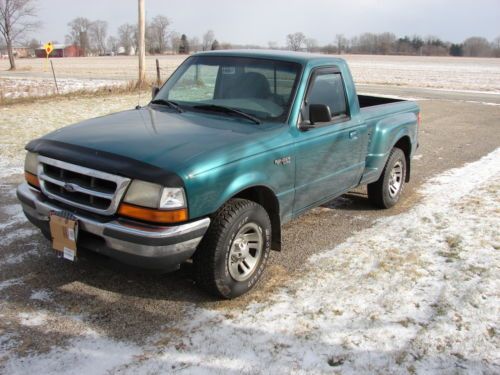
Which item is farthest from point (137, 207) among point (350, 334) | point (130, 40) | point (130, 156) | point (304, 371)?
point (130, 40)

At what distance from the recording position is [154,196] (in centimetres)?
286

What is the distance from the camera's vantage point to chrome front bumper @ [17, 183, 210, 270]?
2867mm

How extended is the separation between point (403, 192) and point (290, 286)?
332 cm

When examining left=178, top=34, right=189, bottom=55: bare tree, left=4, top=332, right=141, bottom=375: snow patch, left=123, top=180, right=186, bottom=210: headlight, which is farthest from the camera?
left=178, top=34, right=189, bottom=55: bare tree

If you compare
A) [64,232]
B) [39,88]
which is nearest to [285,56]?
[64,232]

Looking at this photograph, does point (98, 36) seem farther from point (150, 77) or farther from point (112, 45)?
point (150, 77)

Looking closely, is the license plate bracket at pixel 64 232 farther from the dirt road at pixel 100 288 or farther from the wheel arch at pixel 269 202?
the wheel arch at pixel 269 202

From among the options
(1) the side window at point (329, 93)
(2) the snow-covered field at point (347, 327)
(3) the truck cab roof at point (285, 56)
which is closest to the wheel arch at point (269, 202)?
(2) the snow-covered field at point (347, 327)

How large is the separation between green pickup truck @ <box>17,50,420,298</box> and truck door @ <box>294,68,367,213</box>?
0.01 m

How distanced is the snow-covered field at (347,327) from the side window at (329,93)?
4.38 feet

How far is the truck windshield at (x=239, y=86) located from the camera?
393 cm

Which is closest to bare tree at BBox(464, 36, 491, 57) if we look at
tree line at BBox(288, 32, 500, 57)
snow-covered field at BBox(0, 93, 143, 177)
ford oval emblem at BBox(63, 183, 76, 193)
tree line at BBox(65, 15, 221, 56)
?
tree line at BBox(288, 32, 500, 57)

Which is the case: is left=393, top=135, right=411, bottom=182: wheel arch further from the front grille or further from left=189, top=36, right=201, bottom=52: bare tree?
left=189, top=36, right=201, bottom=52: bare tree

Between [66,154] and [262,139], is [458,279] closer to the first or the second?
[262,139]
